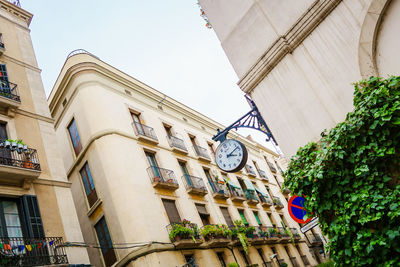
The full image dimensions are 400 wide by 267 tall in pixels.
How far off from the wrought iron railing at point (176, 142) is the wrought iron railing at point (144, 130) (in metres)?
1.38

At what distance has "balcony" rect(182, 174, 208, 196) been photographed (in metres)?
19.0

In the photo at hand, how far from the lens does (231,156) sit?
696cm

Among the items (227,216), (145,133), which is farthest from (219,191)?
(145,133)

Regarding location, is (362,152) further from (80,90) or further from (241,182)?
(241,182)

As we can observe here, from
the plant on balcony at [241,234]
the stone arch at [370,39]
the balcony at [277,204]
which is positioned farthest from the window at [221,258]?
the stone arch at [370,39]

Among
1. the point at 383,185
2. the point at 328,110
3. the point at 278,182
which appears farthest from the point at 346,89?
the point at 278,182

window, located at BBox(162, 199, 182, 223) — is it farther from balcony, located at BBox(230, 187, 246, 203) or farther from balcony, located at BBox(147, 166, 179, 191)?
balcony, located at BBox(230, 187, 246, 203)

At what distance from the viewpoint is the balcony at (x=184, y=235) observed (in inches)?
604

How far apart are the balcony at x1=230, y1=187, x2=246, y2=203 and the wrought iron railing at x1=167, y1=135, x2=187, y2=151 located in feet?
17.6

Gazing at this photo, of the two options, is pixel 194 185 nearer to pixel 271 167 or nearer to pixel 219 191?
pixel 219 191

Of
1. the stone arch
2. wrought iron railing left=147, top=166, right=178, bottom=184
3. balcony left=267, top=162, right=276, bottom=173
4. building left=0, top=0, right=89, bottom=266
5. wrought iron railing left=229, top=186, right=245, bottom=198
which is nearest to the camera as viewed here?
the stone arch

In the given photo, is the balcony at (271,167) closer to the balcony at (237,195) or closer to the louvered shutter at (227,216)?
the balcony at (237,195)

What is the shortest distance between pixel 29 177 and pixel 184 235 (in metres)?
8.43

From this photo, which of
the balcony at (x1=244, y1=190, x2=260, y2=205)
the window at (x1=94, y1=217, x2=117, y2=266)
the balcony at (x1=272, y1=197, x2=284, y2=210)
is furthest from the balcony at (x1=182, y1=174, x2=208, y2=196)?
the balcony at (x1=272, y1=197, x2=284, y2=210)
